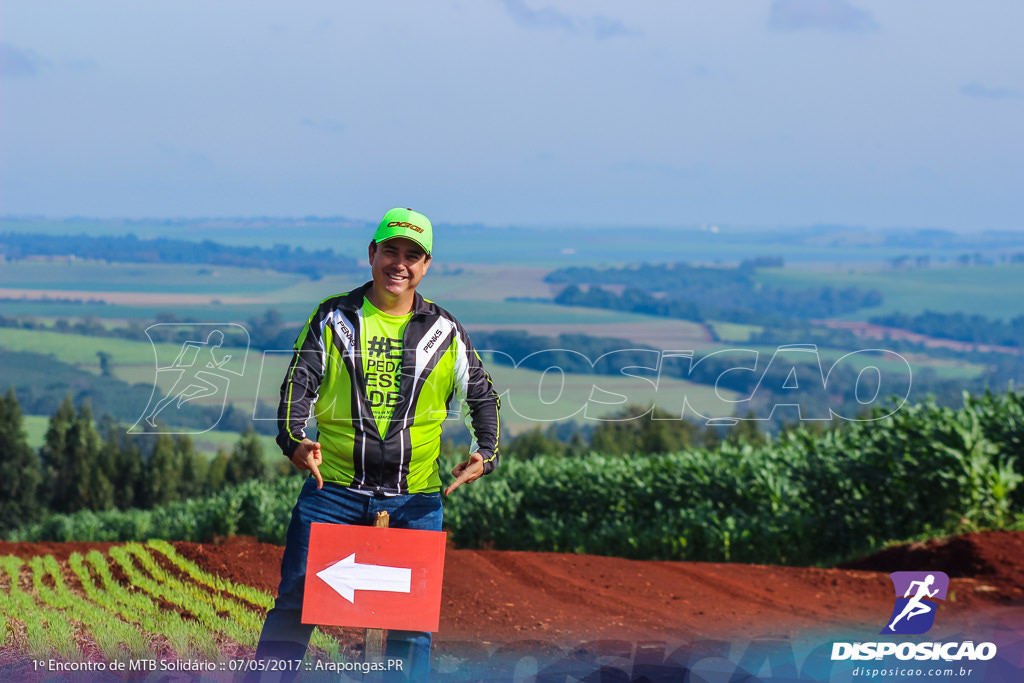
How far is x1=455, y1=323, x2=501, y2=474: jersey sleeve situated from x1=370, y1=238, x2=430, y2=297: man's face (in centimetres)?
33

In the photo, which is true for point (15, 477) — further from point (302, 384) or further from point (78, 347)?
point (78, 347)

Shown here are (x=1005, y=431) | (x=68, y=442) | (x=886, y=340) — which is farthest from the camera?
(x=886, y=340)

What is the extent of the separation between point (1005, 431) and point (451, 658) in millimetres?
7942

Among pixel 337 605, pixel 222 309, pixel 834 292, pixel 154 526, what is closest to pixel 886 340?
pixel 834 292

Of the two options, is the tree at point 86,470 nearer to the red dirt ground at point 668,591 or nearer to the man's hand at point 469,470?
the red dirt ground at point 668,591

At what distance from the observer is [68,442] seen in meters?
57.5

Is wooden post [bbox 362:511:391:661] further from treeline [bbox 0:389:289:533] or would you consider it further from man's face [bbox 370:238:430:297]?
treeline [bbox 0:389:289:533]

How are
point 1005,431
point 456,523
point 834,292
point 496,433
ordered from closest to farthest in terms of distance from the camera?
point 496,433 < point 1005,431 < point 456,523 < point 834,292

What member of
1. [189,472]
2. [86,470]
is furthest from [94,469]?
[189,472]

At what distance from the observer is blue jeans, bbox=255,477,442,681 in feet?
14.0

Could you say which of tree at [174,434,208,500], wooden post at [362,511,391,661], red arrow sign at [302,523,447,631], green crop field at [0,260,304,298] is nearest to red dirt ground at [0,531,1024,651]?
wooden post at [362,511,391,661]

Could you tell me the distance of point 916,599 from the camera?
7.23 meters

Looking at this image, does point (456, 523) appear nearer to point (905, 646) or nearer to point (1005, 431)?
point (1005, 431)

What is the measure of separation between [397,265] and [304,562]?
4.24 ft
